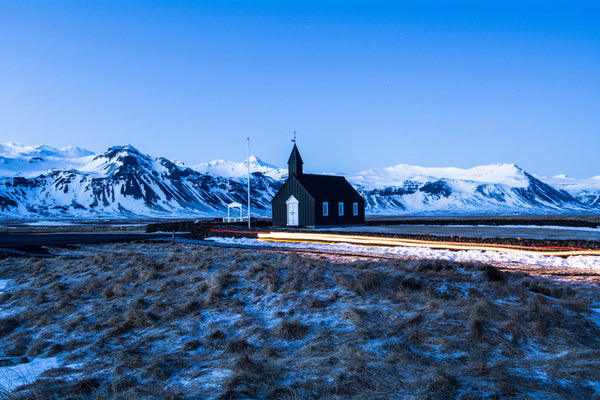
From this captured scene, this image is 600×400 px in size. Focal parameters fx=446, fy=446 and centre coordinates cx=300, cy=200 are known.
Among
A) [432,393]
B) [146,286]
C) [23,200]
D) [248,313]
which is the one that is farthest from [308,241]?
[23,200]

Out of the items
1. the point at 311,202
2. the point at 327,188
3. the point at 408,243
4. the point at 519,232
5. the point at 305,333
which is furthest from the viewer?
the point at 327,188

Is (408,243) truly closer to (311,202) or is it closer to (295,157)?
(311,202)

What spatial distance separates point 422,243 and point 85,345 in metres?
19.4

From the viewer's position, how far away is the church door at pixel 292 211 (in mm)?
45188

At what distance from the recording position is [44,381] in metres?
6.53

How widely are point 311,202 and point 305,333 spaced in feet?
116

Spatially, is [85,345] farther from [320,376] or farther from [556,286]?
[556,286]

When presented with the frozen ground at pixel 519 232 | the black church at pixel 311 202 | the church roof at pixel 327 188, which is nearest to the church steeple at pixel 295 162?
the black church at pixel 311 202

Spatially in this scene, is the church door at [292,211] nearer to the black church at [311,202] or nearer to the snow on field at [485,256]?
the black church at [311,202]

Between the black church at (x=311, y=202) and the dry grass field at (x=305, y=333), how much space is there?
99.5ft

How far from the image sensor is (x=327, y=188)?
4722 centimetres

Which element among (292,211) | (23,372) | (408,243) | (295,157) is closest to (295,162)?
(295,157)

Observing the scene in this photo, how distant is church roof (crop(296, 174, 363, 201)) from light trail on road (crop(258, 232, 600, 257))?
44.9 ft

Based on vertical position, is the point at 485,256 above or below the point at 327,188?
below
